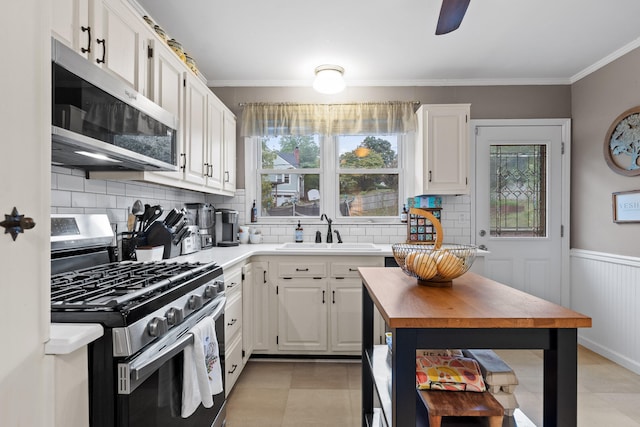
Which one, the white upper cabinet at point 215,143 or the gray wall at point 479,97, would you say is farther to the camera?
the gray wall at point 479,97

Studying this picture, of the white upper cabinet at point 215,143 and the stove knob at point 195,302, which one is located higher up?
Answer: the white upper cabinet at point 215,143

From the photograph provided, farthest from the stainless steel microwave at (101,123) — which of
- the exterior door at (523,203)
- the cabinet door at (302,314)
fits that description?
the exterior door at (523,203)

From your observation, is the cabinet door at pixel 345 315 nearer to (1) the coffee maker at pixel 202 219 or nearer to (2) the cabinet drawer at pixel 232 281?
(2) the cabinet drawer at pixel 232 281

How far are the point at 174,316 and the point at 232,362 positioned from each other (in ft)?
3.93

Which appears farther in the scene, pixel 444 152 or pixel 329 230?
pixel 329 230

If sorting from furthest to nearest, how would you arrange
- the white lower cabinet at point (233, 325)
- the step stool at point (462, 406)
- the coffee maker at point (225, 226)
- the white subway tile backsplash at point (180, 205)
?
1. the coffee maker at point (225, 226)
2. the white lower cabinet at point (233, 325)
3. the white subway tile backsplash at point (180, 205)
4. the step stool at point (462, 406)

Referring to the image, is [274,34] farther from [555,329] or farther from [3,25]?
[555,329]

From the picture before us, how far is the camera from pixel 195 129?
8.28ft

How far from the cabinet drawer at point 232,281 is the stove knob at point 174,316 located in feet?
2.72

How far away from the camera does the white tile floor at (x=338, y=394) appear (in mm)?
2127

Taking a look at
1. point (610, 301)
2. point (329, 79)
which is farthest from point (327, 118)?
point (610, 301)

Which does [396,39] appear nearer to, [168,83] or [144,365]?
[168,83]

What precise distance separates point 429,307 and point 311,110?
2.73 m

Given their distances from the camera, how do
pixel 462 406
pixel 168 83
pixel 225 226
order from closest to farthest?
pixel 462 406 → pixel 168 83 → pixel 225 226
